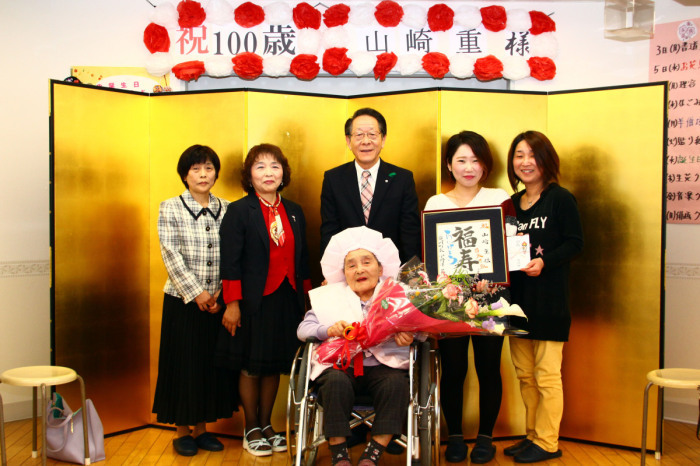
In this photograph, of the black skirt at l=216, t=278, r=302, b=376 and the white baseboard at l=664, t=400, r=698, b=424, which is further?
the white baseboard at l=664, t=400, r=698, b=424

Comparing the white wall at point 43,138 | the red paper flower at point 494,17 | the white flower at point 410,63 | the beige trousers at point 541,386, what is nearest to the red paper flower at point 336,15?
the white flower at point 410,63

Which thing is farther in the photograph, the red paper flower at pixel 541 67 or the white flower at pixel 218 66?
the red paper flower at pixel 541 67

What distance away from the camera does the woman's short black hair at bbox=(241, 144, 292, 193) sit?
373 cm

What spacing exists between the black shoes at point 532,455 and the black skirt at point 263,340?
4.58ft

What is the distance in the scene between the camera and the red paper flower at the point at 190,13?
15.4 ft

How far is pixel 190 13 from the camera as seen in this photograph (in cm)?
468

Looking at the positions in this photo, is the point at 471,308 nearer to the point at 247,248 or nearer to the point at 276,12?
the point at 247,248

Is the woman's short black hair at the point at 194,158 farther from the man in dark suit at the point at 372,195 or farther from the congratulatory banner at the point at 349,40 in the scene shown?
the congratulatory banner at the point at 349,40

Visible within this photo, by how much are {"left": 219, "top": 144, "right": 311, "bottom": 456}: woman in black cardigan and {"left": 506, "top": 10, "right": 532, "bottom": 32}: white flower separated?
7.26 ft

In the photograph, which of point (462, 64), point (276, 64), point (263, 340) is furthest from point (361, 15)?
point (263, 340)

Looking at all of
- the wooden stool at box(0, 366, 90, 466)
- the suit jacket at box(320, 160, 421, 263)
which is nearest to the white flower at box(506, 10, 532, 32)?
the suit jacket at box(320, 160, 421, 263)

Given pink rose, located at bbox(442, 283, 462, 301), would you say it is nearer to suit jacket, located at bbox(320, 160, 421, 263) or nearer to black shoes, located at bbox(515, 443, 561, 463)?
suit jacket, located at bbox(320, 160, 421, 263)

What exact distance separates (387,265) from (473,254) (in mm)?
460

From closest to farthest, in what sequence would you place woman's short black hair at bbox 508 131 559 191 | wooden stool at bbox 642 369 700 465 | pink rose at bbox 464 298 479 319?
pink rose at bbox 464 298 479 319
wooden stool at bbox 642 369 700 465
woman's short black hair at bbox 508 131 559 191
